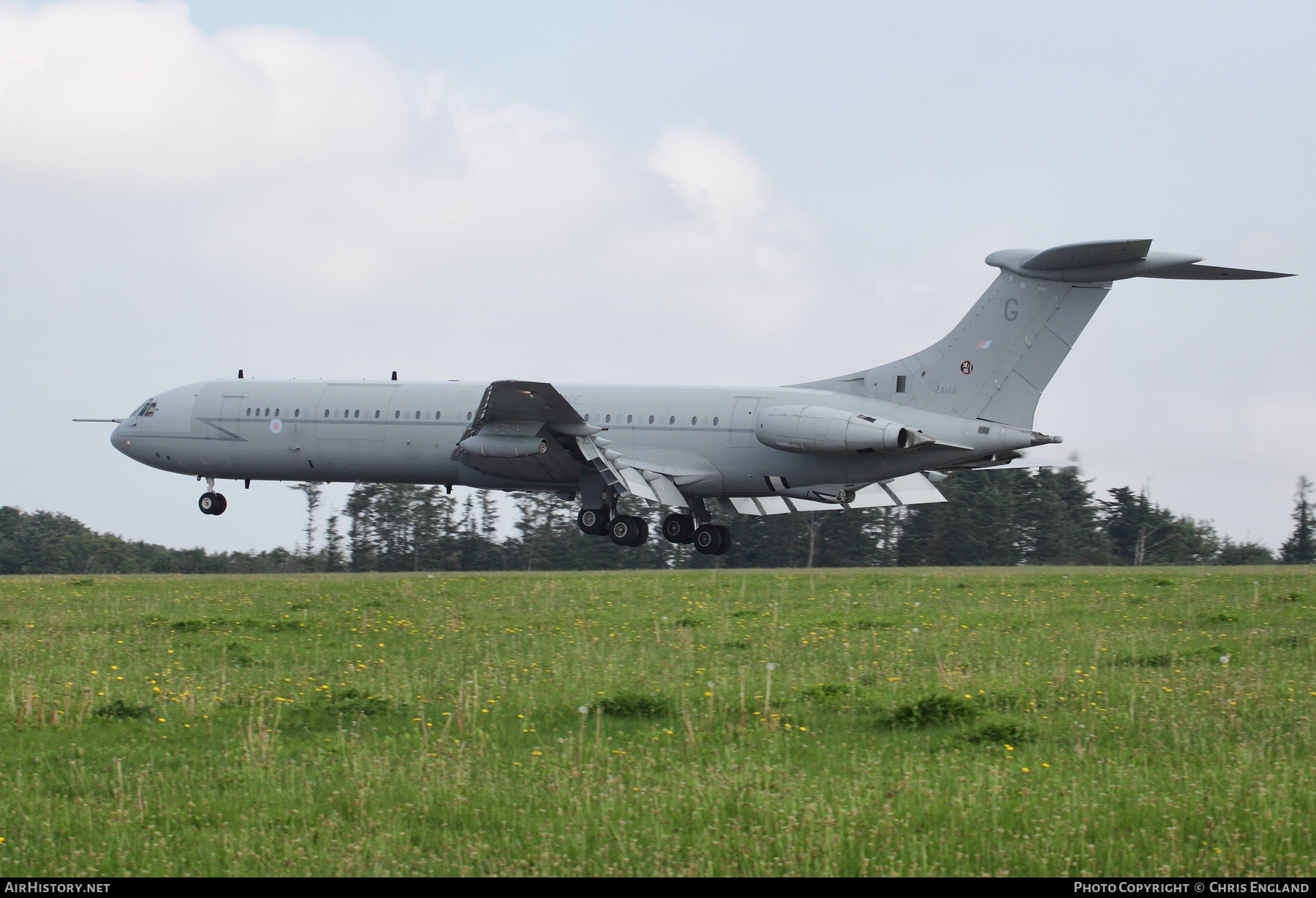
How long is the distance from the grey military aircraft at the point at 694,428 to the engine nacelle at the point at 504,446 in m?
0.04

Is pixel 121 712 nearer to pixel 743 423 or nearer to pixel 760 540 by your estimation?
pixel 743 423

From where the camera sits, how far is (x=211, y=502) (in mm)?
36031

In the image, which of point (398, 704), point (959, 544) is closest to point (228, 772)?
point (398, 704)

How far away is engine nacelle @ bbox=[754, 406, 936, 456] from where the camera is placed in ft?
91.1

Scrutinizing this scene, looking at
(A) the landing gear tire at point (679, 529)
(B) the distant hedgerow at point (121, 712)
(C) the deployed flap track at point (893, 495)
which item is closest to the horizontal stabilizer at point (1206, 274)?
(C) the deployed flap track at point (893, 495)

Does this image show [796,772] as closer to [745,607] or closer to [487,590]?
[745,607]

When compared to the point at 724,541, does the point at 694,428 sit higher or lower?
higher

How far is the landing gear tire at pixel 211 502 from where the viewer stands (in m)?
36.0

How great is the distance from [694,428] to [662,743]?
2129 centimetres

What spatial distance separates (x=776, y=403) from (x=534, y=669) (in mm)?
18188

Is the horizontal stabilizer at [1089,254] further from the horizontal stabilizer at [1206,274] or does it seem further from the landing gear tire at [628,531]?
the landing gear tire at [628,531]

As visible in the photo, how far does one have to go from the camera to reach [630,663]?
42.8 feet

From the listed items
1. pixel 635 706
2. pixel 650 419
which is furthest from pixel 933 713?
pixel 650 419

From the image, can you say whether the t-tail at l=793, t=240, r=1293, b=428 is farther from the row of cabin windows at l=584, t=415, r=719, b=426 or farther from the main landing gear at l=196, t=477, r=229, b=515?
the main landing gear at l=196, t=477, r=229, b=515
